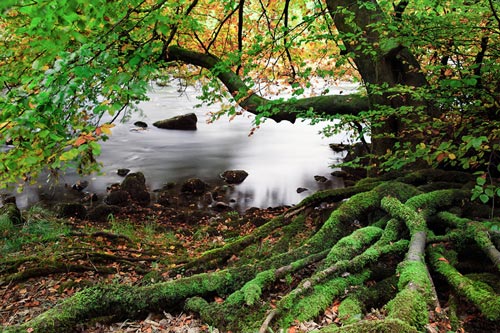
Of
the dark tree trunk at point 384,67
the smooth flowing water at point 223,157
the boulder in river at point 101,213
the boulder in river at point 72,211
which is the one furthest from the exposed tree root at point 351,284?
the smooth flowing water at point 223,157

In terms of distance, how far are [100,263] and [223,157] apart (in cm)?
1476

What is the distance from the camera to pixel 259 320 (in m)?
3.06

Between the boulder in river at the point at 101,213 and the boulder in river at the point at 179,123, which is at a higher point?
the boulder in river at the point at 179,123

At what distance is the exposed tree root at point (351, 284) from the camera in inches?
110

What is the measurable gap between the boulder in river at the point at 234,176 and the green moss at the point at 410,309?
548 inches

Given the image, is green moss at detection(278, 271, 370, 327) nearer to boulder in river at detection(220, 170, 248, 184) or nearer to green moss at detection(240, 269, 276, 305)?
green moss at detection(240, 269, 276, 305)

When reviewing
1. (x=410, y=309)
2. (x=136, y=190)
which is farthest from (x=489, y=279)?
(x=136, y=190)

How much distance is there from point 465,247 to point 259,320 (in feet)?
7.28

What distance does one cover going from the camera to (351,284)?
329 centimetres

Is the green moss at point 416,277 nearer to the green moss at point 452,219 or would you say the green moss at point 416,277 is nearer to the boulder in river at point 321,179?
the green moss at point 452,219

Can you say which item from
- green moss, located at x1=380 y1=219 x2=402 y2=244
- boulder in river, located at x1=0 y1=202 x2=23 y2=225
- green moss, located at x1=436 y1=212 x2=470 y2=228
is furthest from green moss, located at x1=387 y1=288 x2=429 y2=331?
boulder in river, located at x1=0 y1=202 x2=23 y2=225

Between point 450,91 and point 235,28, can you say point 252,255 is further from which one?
point 235,28

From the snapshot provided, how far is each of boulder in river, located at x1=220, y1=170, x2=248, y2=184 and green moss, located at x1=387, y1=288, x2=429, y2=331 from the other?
45.7 ft

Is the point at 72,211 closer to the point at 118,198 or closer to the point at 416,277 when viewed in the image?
the point at 118,198
